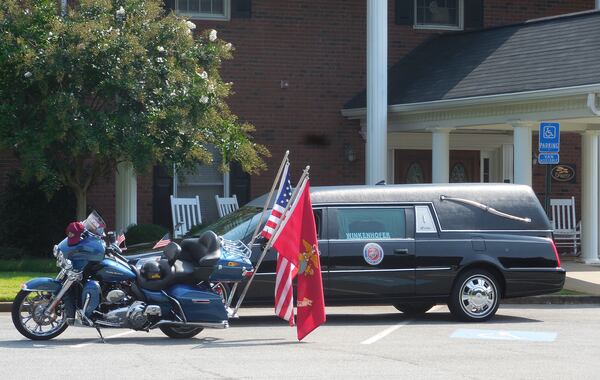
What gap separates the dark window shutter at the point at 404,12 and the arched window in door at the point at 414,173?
9.99ft

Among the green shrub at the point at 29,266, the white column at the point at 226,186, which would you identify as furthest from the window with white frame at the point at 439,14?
the green shrub at the point at 29,266

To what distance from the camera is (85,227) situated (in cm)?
1219

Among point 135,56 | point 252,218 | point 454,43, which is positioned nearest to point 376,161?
point 454,43

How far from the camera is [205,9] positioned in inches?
937

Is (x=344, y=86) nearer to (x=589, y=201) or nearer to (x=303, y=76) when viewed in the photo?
(x=303, y=76)

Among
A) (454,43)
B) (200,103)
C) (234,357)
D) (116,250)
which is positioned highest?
(454,43)

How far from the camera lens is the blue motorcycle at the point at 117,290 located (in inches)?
473

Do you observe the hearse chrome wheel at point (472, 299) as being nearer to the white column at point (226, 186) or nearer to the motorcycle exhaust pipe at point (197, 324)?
the motorcycle exhaust pipe at point (197, 324)

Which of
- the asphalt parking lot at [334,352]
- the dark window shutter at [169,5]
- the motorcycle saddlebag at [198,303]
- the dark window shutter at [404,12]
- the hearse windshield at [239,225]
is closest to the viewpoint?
the asphalt parking lot at [334,352]

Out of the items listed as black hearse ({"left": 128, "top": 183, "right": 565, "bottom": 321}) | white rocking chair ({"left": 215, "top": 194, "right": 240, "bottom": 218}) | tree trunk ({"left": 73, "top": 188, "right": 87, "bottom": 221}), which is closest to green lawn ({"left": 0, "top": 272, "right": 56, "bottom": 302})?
tree trunk ({"left": 73, "top": 188, "right": 87, "bottom": 221})

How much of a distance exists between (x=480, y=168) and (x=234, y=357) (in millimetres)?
15473

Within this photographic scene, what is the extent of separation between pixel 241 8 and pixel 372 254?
35.0 feet

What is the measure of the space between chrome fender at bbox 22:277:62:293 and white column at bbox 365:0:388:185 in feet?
36.4

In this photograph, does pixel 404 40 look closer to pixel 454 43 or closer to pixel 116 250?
pixel 454 43
